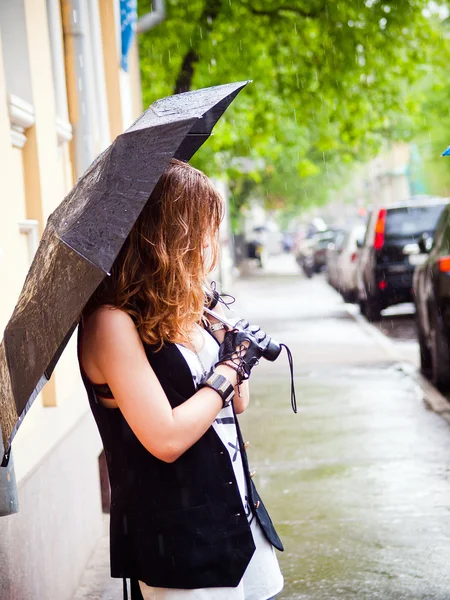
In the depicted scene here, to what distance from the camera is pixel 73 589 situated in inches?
183

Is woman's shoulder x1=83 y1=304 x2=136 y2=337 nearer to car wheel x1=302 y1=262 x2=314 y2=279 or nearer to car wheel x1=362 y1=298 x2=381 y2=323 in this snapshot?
car wheel x1=362 y1=298 x2=381 y2=323

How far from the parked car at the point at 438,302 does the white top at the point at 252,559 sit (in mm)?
6465

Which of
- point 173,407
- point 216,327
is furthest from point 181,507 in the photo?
point 216,327

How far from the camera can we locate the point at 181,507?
2.37 m

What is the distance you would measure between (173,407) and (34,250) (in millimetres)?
3085

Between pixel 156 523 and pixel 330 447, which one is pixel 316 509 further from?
pixel 156 523

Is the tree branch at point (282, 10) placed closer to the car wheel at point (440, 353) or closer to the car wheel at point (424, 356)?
the car wheel at point (424, 356)

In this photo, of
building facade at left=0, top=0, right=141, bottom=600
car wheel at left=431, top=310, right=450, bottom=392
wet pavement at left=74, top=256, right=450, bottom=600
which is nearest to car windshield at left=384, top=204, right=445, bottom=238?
wet pavement at left=74, top=256, right=450, bottom=600

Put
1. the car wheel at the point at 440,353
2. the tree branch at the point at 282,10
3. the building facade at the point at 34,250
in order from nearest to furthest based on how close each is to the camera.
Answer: the building facade at the point at 34,250 < the car wheel at the point at 440,353 < the tree branch at the point at 282,10

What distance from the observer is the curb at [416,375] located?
8727 mm

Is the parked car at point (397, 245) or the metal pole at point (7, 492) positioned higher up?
the metal pole at point (7, 492)

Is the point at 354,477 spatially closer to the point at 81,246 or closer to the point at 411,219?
the point at 81,246

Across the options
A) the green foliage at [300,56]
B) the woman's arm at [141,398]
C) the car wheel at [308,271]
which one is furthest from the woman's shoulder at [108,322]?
the car wheel at [308,271]

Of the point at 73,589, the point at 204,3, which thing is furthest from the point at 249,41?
the point at 73,589
